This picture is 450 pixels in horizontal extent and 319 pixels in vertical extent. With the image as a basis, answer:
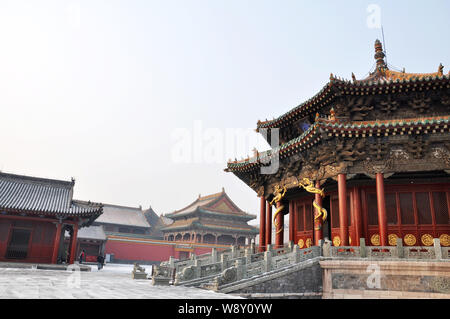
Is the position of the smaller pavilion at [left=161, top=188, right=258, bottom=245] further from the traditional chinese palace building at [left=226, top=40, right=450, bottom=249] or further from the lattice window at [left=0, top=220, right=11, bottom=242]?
the traditional chinese palace building at [left=226, top=40, right=450, bottom=249]

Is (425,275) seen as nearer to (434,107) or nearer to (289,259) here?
(289,259)

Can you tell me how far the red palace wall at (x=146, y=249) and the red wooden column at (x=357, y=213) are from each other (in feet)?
105

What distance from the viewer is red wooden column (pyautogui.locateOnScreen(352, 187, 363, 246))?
45.8 ft

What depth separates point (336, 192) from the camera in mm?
15969

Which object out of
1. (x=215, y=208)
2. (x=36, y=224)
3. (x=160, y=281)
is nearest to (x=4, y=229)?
(x=36, y=224)

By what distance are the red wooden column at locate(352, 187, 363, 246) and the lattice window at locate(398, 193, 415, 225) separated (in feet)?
5.91

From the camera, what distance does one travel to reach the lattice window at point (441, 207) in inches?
552

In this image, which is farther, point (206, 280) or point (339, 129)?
point (339, 129)

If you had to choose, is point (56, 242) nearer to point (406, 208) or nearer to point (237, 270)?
point (237, 270)

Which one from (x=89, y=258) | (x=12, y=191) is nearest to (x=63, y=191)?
(x=12, y=191)

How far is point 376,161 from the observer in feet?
46.2

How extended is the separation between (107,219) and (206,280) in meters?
41.5

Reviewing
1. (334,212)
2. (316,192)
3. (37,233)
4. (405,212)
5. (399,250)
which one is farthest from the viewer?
(37,233)

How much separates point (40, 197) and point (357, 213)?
23.0 m
